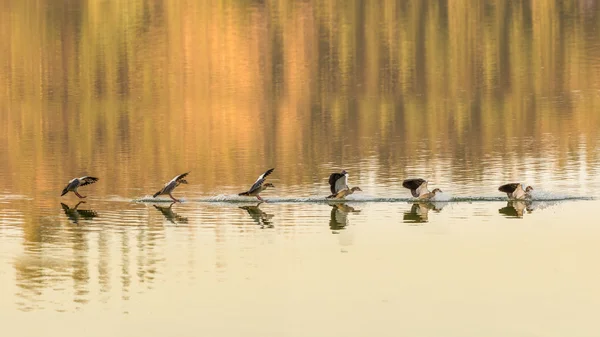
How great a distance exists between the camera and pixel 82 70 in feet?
258

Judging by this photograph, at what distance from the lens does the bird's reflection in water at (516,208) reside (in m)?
36.9

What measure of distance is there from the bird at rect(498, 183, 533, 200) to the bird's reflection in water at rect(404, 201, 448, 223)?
151cm

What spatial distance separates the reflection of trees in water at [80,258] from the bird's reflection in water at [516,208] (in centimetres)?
832

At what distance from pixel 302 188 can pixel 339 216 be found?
444 centimetres

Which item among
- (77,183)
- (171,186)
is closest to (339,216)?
(171,186)

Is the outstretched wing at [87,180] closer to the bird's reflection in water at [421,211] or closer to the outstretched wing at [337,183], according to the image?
the outstretched wing at [337,183]

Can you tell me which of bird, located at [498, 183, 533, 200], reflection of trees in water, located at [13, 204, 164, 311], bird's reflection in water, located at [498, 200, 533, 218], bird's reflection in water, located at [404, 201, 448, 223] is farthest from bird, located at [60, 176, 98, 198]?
bird's reflection in water, located at [498, 200, 533, 218]

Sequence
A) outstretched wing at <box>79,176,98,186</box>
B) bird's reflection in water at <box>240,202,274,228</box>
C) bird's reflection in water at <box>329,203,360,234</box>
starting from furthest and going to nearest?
outstretched wing at <box>79,176,98,186</box> → bird's reflection in water at <box>240,202,274,228</box> → bird's reflection in water at <box>329,203,360,234</box>

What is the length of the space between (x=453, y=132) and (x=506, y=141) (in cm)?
264

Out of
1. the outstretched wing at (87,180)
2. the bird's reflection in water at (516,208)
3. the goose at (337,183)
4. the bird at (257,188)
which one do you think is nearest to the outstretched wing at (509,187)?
the bird's reflection in water at (516,208)

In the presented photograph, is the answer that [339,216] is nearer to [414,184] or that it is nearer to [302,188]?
[414,184]

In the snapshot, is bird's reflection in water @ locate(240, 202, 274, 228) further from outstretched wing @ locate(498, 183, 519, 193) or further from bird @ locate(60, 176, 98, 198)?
outstretched wing @ locate(498, 183, 519, 193)

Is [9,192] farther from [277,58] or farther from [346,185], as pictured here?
[277,58]

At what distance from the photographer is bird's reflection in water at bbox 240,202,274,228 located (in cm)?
3612
